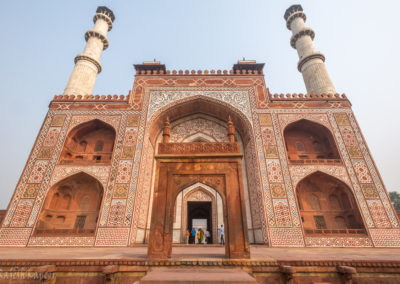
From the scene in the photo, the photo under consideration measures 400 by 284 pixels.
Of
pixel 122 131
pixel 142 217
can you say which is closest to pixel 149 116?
pixel 122 131

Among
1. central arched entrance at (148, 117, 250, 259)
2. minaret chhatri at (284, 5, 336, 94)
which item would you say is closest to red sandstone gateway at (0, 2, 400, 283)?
central arched entrance at (148, 117, 250, 259)

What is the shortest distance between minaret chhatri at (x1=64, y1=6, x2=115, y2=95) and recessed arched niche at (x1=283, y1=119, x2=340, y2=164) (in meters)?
11.6

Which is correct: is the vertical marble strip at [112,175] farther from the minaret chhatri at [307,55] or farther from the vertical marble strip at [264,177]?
the minaret chhatri at [307,55]

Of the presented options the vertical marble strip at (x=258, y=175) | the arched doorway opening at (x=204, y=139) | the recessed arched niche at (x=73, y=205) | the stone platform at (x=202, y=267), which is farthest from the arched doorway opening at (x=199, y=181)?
the recessed arched niche at (x=73, y=205)

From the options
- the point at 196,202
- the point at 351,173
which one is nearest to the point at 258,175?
the point at 196,202

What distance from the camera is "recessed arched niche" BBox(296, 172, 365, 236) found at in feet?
27.4

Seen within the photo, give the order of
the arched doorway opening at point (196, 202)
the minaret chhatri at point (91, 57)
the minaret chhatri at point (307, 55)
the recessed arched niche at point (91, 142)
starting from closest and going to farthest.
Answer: the arched doorway opening at point (196, 202) → the recessed arched niche at point (91, 142) → the minaret chhatri at point (91, 57) → the minaret chhatri at point (307, 55)

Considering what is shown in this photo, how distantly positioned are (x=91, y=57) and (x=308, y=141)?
1359cm

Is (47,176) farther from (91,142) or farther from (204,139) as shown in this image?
(204,139)

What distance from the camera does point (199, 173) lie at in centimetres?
436

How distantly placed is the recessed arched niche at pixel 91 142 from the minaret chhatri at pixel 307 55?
1182cm

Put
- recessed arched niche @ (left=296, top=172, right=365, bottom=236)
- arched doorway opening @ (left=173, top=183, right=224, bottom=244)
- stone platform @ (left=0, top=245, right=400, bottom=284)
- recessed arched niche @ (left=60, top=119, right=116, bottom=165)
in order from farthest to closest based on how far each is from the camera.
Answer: recessed arched niche @ (left=60, top=119, right=116, bottom=165) < arched doorway opening @ (left=173, top=183, right=224, bottom=244) < recessed arched niche @ (left=296, top=172, right=365, bottom=236) < stone platform @ (left=0, top=245, right=400, bottom=284)

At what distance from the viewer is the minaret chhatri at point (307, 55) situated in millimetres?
12125

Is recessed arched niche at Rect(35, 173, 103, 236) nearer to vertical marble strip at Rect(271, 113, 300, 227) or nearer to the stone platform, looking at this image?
the stone platform
